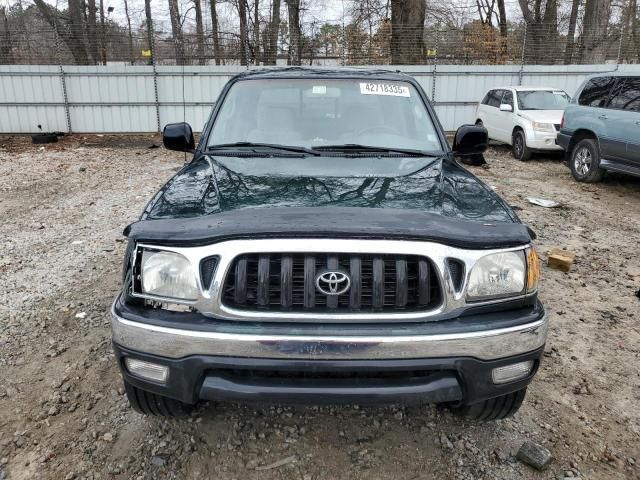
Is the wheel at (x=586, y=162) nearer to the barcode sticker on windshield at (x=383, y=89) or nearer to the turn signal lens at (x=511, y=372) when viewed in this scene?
the barcode sticker on windshield at (x=383, y=89)

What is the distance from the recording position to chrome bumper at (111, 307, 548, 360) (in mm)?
1943

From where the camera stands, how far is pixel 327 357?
195cm

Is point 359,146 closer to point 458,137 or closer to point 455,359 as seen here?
point 458,137

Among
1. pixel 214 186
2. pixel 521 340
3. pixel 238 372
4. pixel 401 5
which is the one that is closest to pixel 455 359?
pixel 521 340

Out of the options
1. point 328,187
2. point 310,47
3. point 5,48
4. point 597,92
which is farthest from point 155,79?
point 328,187

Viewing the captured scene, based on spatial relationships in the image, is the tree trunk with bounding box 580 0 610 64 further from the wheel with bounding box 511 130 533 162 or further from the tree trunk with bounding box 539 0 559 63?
the wheel with bounding box 511 130 533 162

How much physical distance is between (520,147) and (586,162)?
2.67 meters

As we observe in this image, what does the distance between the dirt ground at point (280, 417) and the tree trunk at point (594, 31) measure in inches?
567

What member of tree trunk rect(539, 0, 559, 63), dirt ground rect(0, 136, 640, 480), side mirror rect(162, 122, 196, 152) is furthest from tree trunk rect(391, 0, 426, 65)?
side mirror rect(162, 122, 196, 152)

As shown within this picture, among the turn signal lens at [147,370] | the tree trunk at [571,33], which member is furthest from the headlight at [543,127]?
the turn signal lens at [147,370]

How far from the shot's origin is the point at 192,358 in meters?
1.99

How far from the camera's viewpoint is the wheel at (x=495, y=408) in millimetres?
2373

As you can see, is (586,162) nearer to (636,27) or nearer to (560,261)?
(560,261)

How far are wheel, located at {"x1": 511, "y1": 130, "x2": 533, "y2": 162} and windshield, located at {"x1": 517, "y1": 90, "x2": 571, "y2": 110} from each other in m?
0.66
